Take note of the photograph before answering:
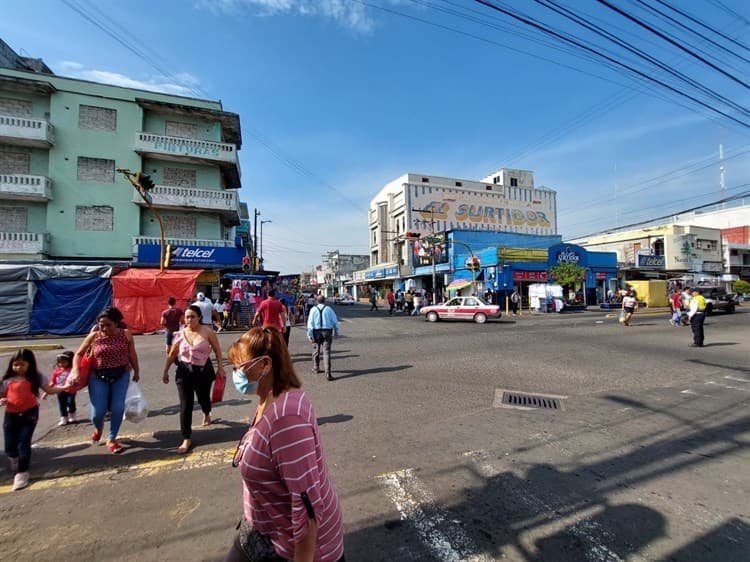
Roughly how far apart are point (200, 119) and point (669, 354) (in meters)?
28.8

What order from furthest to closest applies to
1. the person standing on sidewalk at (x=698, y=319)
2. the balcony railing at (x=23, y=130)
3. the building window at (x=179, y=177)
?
the building window at (x=179, y=177) < the balcony railing at (x=23, y=130) < the person standing on sidewalk at (x=698, y=319)

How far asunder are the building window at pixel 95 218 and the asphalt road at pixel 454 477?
21.4 meters

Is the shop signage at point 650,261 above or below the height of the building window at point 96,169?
below

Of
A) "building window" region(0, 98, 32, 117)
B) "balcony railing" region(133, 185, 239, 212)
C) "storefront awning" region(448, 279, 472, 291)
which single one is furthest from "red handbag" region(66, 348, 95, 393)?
"storefront awning" region(448, 279, 472, 291)

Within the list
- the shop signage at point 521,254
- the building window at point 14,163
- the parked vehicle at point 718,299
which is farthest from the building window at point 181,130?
the parked vehicle at point 718,299

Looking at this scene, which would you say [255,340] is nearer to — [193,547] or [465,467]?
[193,547]

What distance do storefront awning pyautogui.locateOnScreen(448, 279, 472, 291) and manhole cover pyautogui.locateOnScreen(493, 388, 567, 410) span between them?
83.2 feet

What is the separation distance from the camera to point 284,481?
1.46 metres

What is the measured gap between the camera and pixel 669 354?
973 centimetres

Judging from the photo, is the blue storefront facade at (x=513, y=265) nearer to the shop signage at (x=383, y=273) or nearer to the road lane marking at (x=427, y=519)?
the shop signage at (x=383, y=273)

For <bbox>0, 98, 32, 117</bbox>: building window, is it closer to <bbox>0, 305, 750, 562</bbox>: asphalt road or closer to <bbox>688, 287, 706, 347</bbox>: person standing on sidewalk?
<bbox>0, 305, 750, 562</bbox>: asphalt road

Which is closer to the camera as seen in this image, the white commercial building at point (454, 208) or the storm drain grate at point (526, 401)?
the storm drain grate at point (526, 401)

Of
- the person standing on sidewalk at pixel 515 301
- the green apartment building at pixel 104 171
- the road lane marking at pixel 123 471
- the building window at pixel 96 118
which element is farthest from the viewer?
the person standing on sidewalk at pixel 515 301

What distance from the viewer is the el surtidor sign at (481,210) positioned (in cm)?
5072
